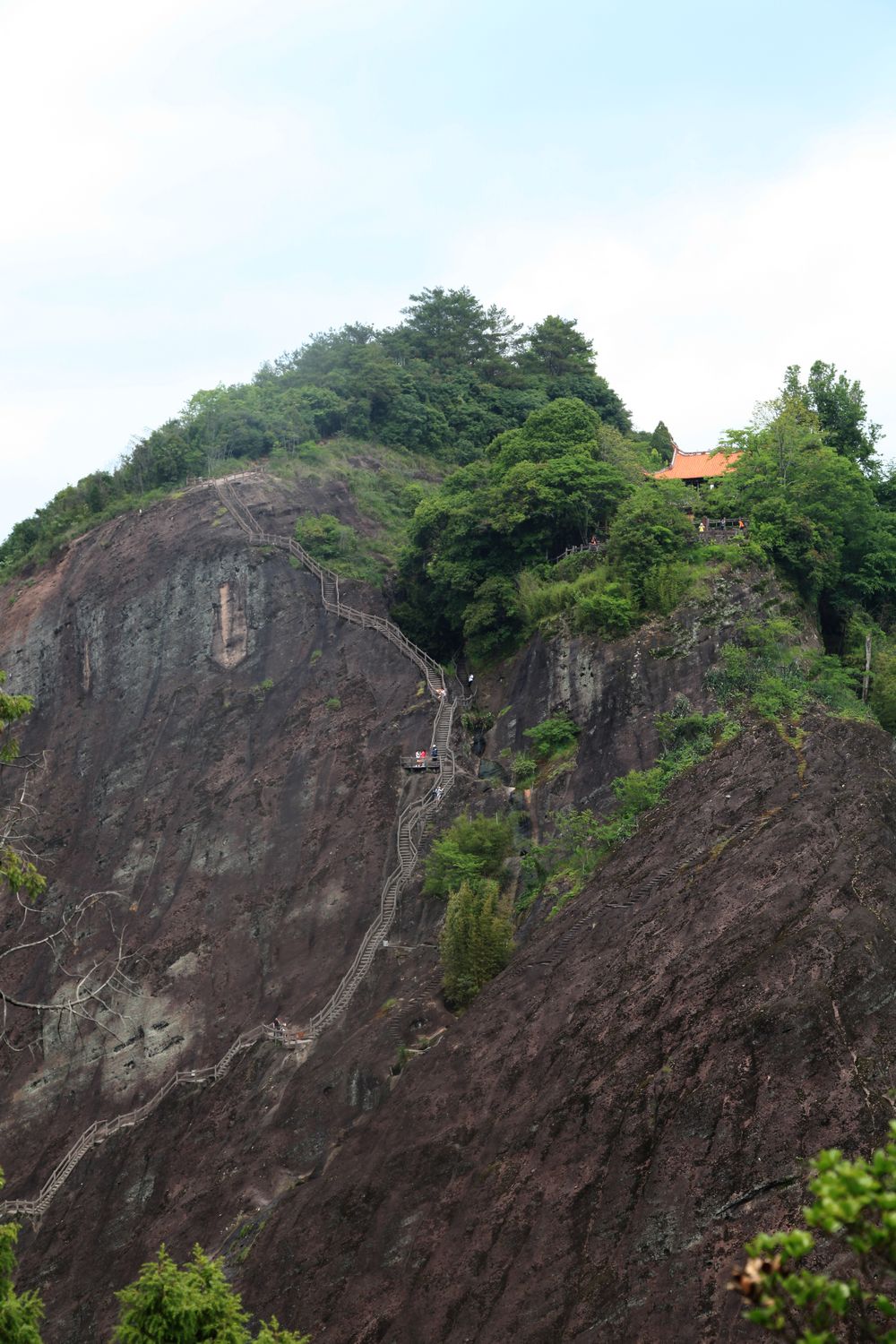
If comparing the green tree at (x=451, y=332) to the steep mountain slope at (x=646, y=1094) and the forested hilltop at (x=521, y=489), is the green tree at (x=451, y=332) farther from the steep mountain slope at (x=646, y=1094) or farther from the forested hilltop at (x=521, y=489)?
the steep mountain slope at (x=646, y=1094)

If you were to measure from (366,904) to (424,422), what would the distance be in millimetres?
30491

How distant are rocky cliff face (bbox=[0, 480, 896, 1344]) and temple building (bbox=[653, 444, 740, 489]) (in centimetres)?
1188

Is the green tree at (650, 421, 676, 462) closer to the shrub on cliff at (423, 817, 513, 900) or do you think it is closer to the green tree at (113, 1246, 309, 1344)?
the shrub on cliff at (423, 817, 513, 900)

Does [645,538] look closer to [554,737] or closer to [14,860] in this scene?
[554,737]

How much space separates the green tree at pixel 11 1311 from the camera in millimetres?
14125

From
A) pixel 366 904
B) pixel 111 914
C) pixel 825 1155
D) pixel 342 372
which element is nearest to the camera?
pixel 825 1155

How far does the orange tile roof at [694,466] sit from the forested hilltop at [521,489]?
1.26 meters

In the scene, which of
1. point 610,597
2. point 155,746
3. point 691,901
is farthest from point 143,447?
point 691,901

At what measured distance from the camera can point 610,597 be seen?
123ft

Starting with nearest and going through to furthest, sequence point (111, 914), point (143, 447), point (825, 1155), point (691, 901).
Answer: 1. point (825, 1155)
2. point (691, 901)
3. point (111, 914)
4. point (143, 447)

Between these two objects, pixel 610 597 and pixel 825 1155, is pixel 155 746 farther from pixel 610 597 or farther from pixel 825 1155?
pixel 825 1155

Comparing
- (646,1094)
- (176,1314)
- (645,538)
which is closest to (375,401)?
(645,538)

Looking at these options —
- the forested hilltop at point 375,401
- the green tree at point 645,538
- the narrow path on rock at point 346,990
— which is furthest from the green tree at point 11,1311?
the forested hilltop at point 375,401

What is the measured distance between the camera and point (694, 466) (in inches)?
1917
